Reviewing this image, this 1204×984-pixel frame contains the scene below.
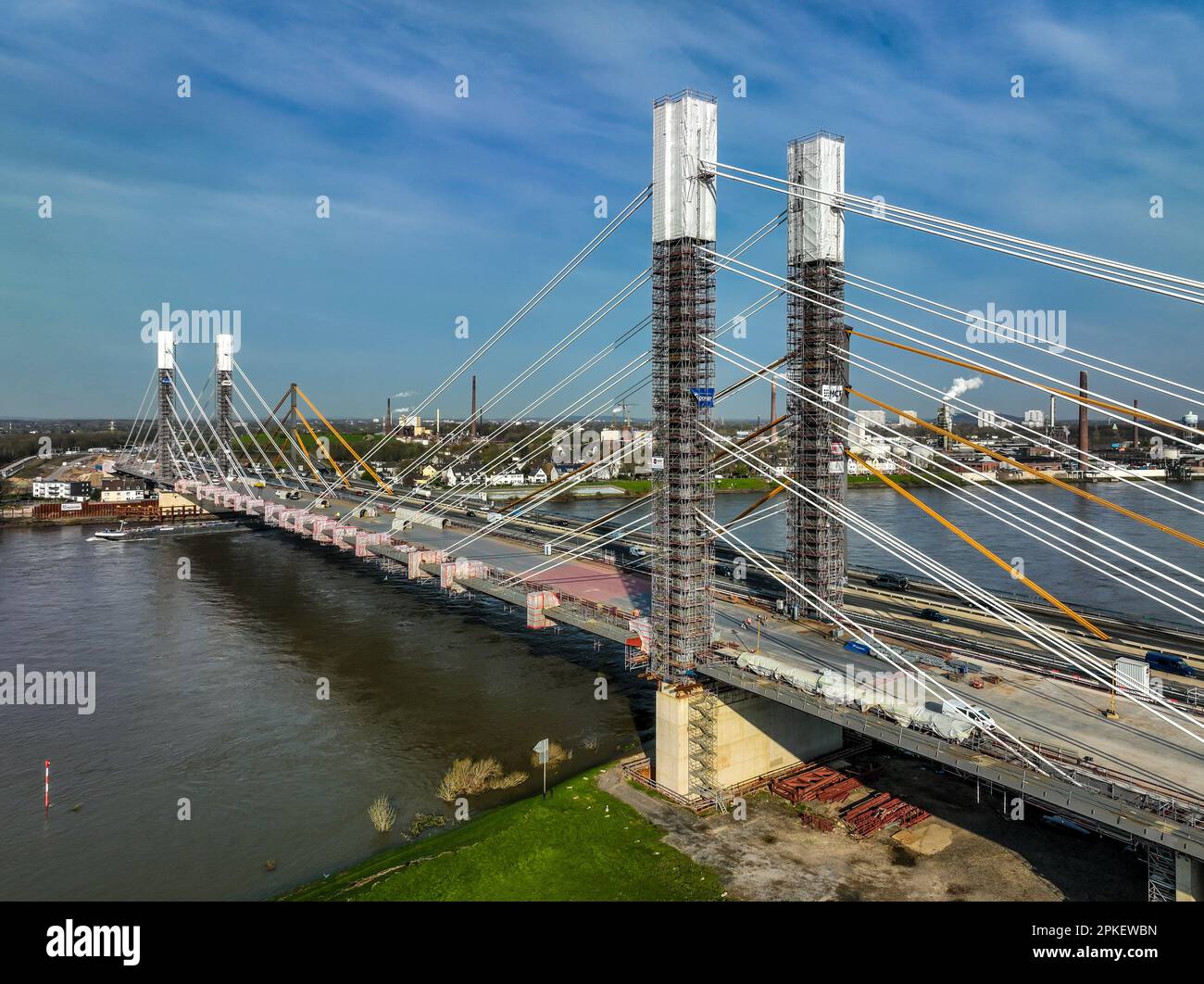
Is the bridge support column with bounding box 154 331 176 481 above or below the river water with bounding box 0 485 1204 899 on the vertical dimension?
above

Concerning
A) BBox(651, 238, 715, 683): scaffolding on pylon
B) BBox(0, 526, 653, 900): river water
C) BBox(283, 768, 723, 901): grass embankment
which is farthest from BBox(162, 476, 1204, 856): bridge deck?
BBox(0, 526, 653, 900): river water

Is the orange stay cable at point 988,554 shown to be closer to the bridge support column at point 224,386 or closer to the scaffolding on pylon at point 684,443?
the scaffolding on pylon at point 684,443

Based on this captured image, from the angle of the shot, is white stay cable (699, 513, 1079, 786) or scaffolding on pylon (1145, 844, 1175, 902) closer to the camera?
scaffolding on pylon (1145, 844, 1175, 902)

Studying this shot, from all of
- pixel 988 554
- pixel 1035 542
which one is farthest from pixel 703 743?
pixel 1035 542

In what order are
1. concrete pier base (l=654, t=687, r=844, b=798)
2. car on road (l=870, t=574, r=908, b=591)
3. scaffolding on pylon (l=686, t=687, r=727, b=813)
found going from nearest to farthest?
scaffolding on pylon (l=686, t=687, r=727, b=813), concrete pier base (l=654, t=687, r=844, b=798), car on road (l=870, t=574, r=908, b=591)
